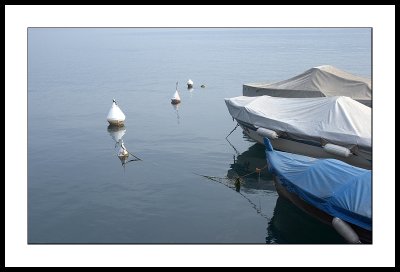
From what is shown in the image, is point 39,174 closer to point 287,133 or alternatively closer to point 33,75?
point 287,133

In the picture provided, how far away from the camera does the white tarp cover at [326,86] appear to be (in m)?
32.9

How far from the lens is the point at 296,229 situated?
1934cm

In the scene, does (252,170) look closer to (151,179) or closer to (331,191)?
(151,179)

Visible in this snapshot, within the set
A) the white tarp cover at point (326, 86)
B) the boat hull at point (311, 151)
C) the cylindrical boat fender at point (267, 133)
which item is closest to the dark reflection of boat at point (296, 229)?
the boat hull at point (311, 151)

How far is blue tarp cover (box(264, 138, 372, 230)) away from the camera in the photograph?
1678 centimetres

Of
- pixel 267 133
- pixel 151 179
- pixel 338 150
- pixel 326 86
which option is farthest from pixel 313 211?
pixel 326 86

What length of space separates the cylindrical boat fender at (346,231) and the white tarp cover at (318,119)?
784 cm

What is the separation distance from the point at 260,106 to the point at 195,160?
638cm

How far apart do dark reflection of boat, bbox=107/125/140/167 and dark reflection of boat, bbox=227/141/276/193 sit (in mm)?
7238

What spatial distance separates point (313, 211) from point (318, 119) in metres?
8.78

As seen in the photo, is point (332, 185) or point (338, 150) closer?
point (332, 185)

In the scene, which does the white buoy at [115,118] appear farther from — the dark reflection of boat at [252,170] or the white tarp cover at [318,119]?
the dark reflection of boat at [252,170]

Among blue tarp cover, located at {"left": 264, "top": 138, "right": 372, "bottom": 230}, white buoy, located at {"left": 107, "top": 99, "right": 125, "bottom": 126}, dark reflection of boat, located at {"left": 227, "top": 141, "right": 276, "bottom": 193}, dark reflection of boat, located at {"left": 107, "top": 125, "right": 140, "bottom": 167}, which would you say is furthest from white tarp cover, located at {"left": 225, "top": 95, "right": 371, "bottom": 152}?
white buoy, located at {"left": 107, "top": 99, "right": 125, "bottom": 126}

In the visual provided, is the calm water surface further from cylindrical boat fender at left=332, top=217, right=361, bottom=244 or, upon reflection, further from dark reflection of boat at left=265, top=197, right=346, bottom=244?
cylindrical boat fender at left=332, top=217, right=361, bottom=244
